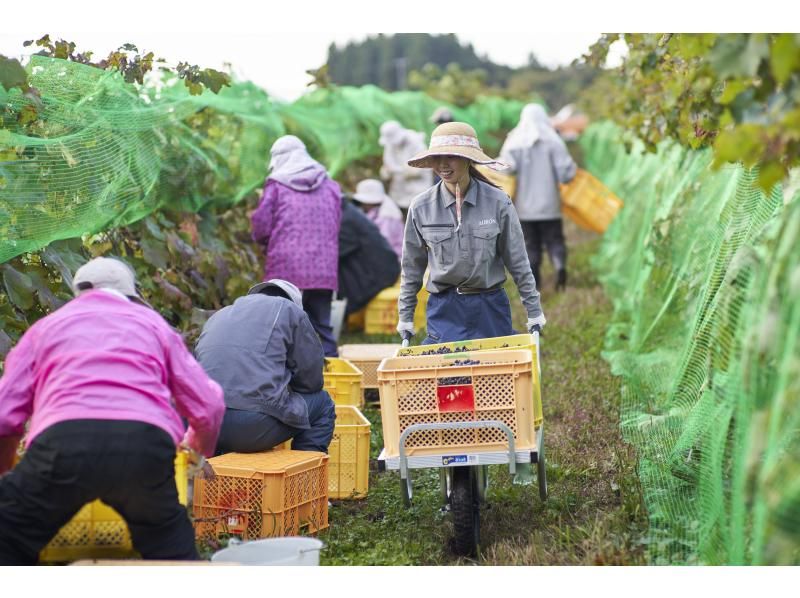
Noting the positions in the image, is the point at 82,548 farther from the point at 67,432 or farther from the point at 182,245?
the point at 182,245

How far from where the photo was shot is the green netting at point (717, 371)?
345cm

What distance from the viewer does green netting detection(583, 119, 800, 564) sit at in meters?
3.45

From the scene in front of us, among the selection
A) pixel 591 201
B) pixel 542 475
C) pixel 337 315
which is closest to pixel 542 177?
pixel 591 201

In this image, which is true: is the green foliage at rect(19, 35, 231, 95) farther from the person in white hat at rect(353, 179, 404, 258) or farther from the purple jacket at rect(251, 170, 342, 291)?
the person in white hat at rect(353, 179, 404, 258)

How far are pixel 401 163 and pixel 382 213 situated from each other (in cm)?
218

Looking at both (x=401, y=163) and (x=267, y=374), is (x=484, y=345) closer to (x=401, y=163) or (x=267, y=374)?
(x=267, y=374)

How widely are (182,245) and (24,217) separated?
2247 mm

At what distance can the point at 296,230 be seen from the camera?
8.48 metres

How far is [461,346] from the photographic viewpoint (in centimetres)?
531

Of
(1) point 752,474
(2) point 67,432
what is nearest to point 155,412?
(2) point 67,432

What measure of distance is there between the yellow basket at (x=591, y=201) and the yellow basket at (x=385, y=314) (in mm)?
3476

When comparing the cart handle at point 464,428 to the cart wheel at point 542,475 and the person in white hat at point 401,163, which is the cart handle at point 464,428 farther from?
the person in white hat at point 401,163

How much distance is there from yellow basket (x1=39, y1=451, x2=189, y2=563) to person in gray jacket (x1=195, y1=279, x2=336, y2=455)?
3.74 ft

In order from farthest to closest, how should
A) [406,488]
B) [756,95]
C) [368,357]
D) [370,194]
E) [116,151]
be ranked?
[370,194] < [368,357] < [116,151] < [406,488] < [756,95]
